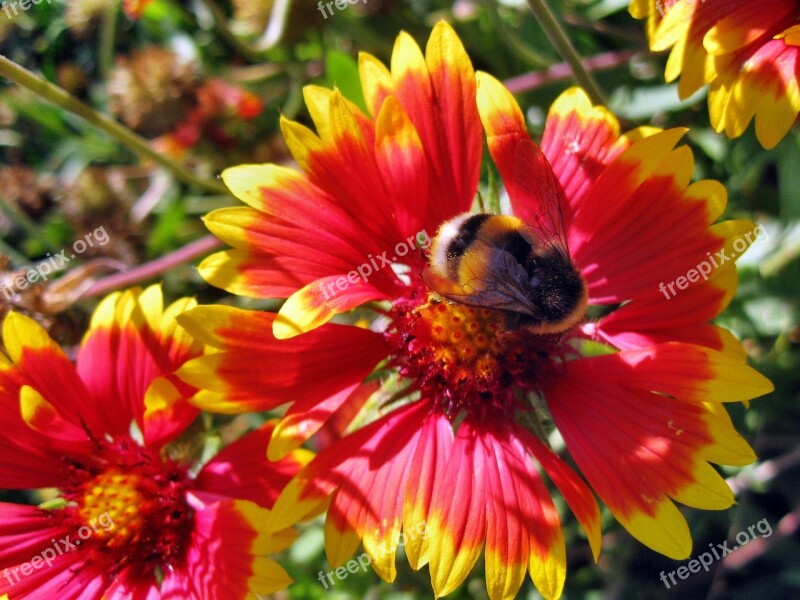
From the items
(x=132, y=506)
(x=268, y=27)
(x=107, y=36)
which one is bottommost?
(x=132, y=506)

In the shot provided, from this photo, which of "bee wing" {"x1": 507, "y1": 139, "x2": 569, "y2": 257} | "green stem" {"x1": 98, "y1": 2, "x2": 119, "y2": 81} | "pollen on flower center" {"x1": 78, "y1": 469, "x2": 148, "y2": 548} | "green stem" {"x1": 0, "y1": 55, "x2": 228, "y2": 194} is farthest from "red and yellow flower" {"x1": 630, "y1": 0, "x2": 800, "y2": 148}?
"green stem" {"x1": 98, "y1": 2, "x2": 119, "y2": 81}

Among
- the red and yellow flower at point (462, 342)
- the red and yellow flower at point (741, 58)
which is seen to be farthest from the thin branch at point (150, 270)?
the red and yellow flower at point (741, 58)

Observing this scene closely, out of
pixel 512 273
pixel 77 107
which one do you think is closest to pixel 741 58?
pixel 512 273

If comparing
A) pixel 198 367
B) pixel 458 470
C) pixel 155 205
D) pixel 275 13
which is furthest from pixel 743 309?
pixel 155 205

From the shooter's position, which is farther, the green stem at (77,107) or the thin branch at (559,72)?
the thin branch at (559,72)

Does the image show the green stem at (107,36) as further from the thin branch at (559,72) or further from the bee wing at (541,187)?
the bee wing at (541,187)

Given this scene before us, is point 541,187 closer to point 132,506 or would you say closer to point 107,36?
point 132,506

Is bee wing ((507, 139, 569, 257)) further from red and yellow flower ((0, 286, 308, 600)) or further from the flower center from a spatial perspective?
the flower center
